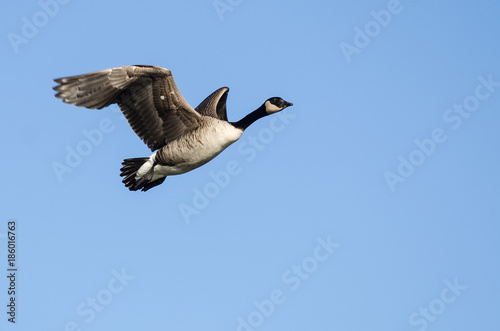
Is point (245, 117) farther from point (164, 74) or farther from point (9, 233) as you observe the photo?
point (9, 233)

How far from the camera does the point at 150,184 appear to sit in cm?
1531

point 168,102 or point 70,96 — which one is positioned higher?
point 70,96

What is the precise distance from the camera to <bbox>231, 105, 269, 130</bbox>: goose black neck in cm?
1481

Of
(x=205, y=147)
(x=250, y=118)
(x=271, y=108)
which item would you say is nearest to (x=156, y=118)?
(x=205, y=147)

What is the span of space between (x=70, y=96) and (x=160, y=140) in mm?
2040

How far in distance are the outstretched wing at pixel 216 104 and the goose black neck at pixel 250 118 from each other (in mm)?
1545

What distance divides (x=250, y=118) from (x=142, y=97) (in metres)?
2.06

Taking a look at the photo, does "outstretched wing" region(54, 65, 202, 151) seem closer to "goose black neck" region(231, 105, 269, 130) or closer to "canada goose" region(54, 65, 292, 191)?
"canada goose" region(54, 65, 292, 191)

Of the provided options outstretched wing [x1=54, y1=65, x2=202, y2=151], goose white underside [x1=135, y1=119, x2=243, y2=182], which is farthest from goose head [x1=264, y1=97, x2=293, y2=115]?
outstretched wing [x1=54, y1=65, x2=202, y2=151]

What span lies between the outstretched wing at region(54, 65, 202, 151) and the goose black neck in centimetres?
75

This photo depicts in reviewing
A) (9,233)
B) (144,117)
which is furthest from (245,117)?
(9,233)

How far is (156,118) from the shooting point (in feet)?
48.6

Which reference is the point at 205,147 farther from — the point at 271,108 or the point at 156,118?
the point at 271,108

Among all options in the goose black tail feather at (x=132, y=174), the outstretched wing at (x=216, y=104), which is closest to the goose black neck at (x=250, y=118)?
the outstretched wing at (x=216, y=104)
